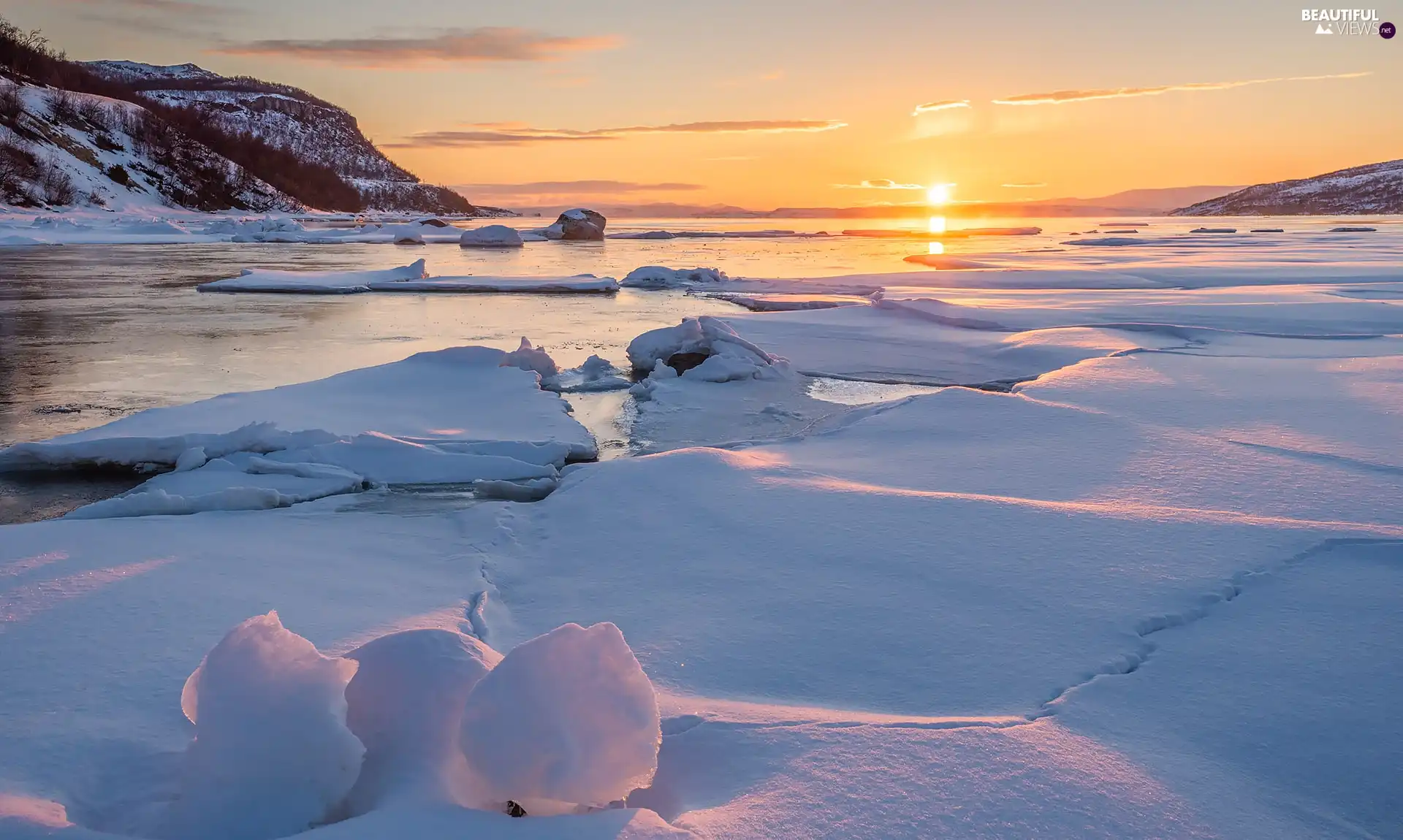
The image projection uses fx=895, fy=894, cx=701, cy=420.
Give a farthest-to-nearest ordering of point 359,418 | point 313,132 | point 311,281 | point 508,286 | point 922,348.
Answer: point 313,132
point 508,286
point 311,281
point 922,348
point 359,418

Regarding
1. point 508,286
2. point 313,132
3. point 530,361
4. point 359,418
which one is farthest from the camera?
point 313,132

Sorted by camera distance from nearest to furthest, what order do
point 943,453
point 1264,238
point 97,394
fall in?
point 943,453, point 97,394, point 1264,238

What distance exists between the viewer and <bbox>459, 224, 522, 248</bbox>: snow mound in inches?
1219

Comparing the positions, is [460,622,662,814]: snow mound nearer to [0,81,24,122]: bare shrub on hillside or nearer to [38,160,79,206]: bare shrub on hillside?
[38,160,79,206]: bare shrub on hillside

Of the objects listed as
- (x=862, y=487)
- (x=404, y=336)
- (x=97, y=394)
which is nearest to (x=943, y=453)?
(x=862, y=487)

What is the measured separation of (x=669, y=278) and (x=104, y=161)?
4401cm

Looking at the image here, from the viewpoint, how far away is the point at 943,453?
4.06m

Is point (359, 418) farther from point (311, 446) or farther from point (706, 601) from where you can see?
point (706, 601)

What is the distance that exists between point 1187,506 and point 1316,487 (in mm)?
583

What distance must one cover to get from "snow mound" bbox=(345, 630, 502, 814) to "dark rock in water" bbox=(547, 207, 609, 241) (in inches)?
1528

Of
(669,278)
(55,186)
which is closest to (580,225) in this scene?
(55,186)

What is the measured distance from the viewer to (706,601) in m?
2.52

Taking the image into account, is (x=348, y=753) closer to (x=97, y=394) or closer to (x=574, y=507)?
(x=574, y=507)

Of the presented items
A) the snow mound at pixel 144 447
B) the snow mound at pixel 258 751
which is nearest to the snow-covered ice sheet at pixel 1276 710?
the snow mound at pixel 258 751
